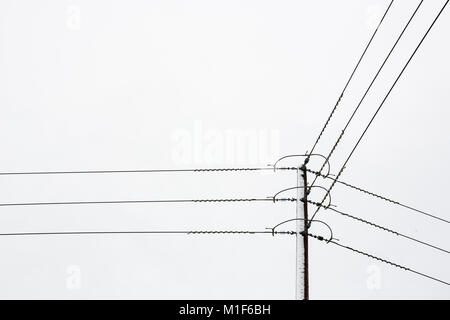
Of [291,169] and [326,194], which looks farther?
[291,169]

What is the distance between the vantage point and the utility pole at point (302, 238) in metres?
11.3

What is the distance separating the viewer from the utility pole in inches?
443

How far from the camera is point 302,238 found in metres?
11.7

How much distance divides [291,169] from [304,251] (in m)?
1.96
